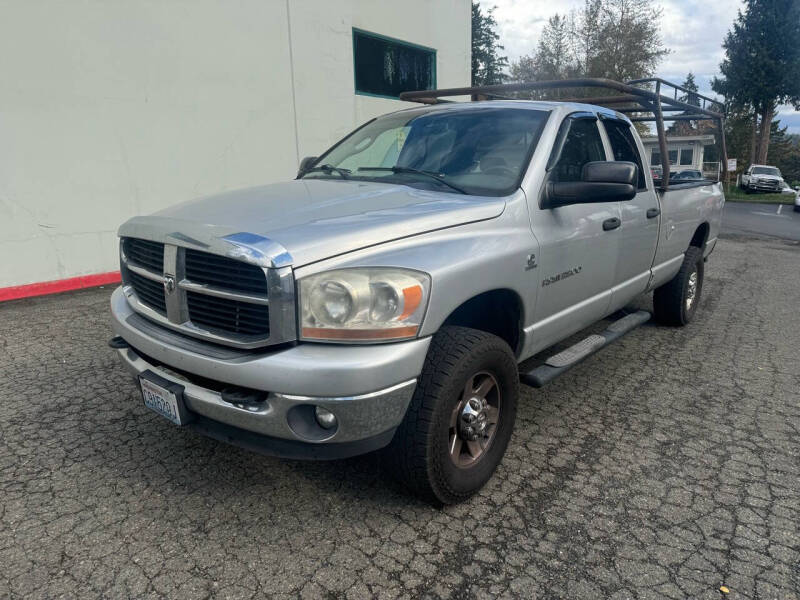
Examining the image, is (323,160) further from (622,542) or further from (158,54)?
(158,54)

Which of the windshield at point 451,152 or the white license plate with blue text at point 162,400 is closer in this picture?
the white license plate with blue text at point 162,400

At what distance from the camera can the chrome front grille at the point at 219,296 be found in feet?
7.04

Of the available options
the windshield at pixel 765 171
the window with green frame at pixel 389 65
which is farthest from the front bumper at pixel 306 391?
the windshield at pixel 765 171

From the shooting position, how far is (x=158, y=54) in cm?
716

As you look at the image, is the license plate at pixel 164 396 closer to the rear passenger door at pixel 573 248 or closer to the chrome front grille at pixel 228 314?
the chrome front grille at pixel 228 314

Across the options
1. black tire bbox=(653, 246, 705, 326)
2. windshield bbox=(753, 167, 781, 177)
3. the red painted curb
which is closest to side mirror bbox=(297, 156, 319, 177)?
black tire bbox=(653, 246, 705, 326)

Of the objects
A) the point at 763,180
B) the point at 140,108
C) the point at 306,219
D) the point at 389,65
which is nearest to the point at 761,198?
the point at 763,180

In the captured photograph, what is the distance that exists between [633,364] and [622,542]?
Answer: 2.39m

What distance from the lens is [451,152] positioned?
336 centimetres

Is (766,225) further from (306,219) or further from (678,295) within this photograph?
(306,219)

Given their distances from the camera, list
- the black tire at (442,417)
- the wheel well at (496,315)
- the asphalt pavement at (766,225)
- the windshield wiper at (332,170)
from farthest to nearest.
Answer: the asphalt pavement at (766,225) < the windshield wiper at (332,170) < the wheel well at (496,315) < the black tire at (442,417)

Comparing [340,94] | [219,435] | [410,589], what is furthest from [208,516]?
[340,94]

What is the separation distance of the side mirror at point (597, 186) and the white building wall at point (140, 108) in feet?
19.3

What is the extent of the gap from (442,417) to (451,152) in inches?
65.3
